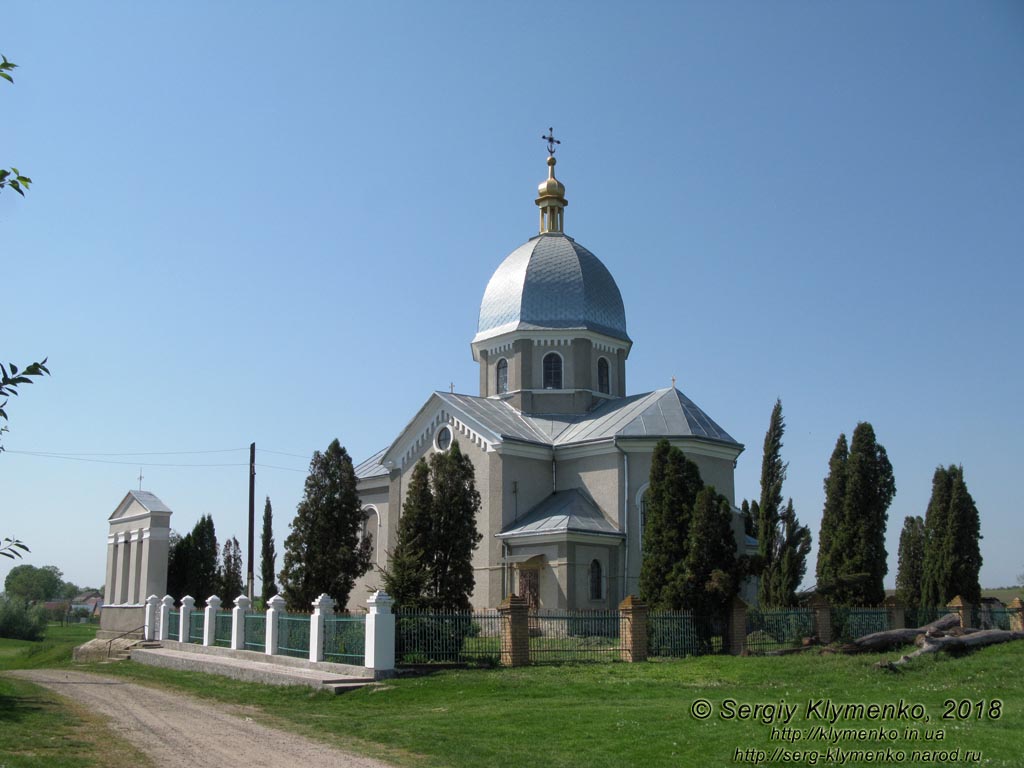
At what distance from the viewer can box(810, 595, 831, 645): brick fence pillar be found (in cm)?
2217

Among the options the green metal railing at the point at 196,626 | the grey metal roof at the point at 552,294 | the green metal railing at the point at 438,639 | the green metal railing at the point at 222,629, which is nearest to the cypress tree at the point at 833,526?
the grey metal roof at the point at 552,294

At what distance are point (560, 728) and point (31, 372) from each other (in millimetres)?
8784

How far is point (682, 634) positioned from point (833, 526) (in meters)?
7.55

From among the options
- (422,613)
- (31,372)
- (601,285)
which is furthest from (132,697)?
(601,285)

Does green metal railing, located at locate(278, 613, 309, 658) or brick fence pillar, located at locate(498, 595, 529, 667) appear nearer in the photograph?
brick fence pillar, located at locate(498, 595, 529, 667)

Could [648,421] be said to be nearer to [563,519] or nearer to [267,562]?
[563,519]

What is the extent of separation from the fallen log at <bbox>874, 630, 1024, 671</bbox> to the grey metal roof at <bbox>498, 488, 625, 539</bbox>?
10.1 meters

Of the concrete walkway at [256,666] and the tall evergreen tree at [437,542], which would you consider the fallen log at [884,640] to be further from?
the concrete walkway at [256,666]

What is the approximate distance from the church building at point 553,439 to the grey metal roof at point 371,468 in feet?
0.25

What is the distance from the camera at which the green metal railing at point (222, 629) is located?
23356 mm

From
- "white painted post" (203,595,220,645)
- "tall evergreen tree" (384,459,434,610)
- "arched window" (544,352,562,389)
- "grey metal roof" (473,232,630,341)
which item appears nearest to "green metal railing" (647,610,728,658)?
"tall evergreen tree" (384,459,434,610)

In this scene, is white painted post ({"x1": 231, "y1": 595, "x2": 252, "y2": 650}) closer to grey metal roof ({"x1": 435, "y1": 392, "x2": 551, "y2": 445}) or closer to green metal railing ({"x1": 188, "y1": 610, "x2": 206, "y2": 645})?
green metal railing ({"x1": 188, "y1": 610, "x2": 206, "y2": 645})

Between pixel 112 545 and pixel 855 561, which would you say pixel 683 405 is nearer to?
pixel 855 561

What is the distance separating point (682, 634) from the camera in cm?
2027
